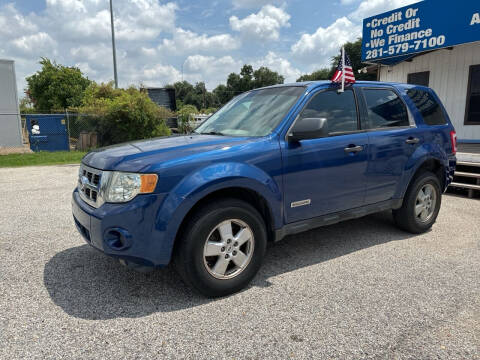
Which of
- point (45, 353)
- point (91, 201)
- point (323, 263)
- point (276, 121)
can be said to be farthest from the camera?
point (323, 263)

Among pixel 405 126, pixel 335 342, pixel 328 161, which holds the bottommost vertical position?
pixel 335 342

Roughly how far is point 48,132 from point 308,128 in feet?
52.7

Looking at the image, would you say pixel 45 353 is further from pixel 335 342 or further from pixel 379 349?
pixel 379 349

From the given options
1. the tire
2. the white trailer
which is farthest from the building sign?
the white trailer

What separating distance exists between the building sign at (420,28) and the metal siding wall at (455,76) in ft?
3.86

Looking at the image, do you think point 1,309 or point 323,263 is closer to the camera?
point 1,309

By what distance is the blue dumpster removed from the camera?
52.1 ft

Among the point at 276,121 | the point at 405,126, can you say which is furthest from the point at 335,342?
the point at 405,126

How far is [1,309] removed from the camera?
2.87 meters

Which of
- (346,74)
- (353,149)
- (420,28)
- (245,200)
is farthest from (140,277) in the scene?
(420,28)

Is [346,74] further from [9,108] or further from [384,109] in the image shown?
[9,108]

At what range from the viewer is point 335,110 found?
3.83m

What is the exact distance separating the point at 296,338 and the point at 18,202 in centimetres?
617

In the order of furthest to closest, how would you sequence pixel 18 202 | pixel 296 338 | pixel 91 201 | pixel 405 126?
pixel 18 202 → pixel 405 126 → pixel 91 201 → pixel 296 338
